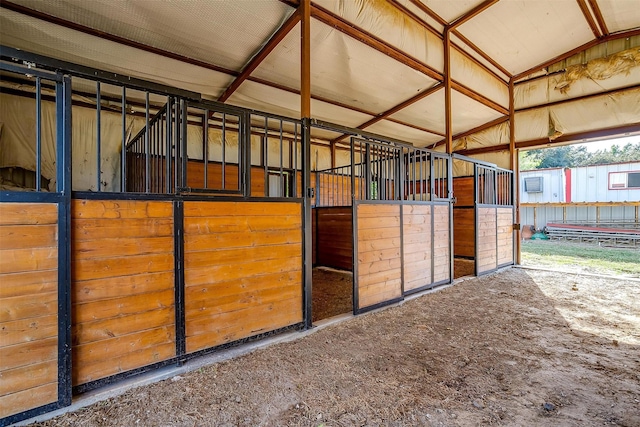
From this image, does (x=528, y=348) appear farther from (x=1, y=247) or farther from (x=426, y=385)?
(x=1, y=247)

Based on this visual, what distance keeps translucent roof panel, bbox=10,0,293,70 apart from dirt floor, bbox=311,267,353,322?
301 cm

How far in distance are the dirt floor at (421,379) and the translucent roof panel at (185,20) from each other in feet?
9.66

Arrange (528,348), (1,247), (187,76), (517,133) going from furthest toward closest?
(517,133) < (187,76) < (528,348) < (1,247)

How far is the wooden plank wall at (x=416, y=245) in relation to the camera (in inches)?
141

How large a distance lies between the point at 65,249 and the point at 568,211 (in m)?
14.5

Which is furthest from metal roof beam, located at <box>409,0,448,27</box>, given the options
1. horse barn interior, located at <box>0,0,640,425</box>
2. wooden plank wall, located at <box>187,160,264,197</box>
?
wooden plank wall, located at <box>187,160,264,197</box>

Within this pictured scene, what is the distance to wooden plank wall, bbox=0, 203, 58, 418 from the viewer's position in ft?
4.57

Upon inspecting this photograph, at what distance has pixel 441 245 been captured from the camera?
4.10 metres

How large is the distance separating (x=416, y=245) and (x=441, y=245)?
630 mm

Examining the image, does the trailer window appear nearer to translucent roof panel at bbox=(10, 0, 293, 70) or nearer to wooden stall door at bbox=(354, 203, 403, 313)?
wooden stall door at bbox=(354, 203, 403, 313)

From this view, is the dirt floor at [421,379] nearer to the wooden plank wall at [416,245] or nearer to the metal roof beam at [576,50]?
the wooden plank wall at [416,245]

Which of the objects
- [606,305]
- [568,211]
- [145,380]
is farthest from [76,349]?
[568,211]

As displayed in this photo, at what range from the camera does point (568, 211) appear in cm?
1112

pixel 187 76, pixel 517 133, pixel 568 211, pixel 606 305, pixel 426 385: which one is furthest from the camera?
pixel 568 211
